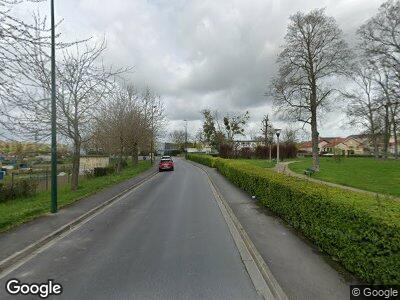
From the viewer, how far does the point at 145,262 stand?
6.21m

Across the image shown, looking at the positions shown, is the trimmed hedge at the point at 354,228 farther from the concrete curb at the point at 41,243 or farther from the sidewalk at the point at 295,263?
the concrete curb at the point at 41,243

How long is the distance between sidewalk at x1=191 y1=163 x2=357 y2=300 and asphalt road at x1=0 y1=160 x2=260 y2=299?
58 centimetres

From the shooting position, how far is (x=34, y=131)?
16.8 meters

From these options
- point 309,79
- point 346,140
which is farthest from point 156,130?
point 346,140

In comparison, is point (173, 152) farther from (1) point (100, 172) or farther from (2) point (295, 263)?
(2) point (295, 263)

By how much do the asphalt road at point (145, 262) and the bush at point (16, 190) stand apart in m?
12.2

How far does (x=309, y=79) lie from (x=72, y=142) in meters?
20.7

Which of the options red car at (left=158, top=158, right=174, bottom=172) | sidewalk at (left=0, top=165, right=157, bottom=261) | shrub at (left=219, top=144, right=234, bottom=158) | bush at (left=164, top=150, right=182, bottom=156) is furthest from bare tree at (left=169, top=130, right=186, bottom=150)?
sidewalk at (left=0, top=165, right=157, bottom=261)

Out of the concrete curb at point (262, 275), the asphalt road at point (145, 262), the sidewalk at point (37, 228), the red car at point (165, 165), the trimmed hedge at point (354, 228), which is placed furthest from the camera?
the red car at point (165, 165)

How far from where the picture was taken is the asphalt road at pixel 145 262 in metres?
A: 4.94

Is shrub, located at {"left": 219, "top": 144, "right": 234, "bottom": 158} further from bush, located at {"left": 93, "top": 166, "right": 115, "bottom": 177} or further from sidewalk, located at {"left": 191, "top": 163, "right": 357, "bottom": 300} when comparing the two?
sidewalk, located at {"left": 191, "top": 163, "right": 357, "bottom": 300}

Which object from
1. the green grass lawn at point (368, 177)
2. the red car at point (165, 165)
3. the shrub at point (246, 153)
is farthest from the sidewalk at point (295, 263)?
the shrub at point (246, 153)

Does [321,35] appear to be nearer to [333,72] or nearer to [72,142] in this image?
[333,72]

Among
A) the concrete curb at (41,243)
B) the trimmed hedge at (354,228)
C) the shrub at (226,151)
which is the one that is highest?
the shrub at (226,151)
